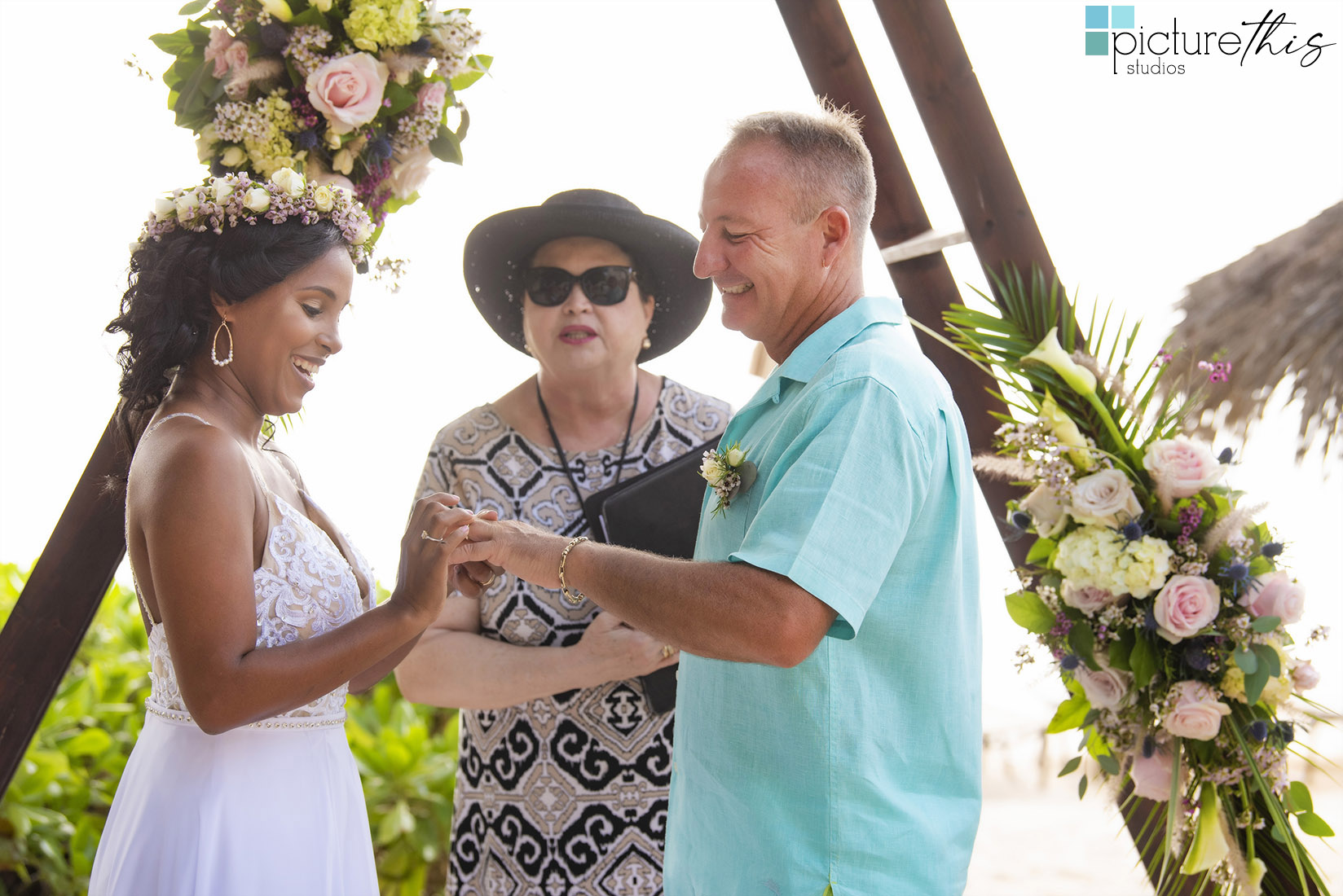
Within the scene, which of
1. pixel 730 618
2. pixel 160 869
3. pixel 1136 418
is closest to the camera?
pixel 730 618

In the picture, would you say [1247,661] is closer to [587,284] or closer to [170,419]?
[587,284]

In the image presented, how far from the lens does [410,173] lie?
2.61m

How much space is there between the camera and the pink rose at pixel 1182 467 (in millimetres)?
2322

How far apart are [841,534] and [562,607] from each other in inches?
50.5

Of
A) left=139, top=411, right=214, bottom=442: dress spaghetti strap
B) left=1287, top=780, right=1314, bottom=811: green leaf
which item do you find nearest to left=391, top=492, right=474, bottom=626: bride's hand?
left=139, top=411, right=214, bottom=442: dress spaghetti strap

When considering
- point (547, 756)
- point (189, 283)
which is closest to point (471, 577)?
point (547, 756)

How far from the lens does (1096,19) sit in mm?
3889

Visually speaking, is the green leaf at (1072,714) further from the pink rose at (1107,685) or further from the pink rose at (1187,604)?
the pink rose at (1187,604)

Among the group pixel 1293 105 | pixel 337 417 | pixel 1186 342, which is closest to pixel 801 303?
pixel 1186 342

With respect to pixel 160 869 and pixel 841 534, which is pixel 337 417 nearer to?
pixel 160 869

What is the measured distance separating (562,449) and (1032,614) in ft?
4.18

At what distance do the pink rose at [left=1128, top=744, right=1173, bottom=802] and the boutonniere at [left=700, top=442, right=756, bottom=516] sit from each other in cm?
134

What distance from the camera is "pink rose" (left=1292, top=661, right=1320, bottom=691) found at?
2340mm

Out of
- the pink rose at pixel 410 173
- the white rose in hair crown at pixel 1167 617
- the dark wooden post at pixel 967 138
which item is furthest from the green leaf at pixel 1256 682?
the pink rose at pixel 410 173
